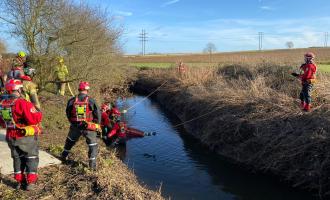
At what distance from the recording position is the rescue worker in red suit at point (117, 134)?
13266 mm

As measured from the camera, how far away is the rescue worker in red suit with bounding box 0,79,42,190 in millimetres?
6680

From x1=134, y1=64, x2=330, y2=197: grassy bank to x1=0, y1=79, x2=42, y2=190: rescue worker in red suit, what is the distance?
20.5ft

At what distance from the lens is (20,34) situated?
13.9 m

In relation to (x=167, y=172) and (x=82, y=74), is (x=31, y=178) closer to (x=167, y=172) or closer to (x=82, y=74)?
(x=167, y=172)

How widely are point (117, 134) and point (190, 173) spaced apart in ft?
10.3

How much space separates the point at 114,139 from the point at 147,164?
1730mm

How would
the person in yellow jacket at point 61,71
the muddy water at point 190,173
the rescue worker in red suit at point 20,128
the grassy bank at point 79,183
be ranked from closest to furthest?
the rescue worker in red suit at point 20,128, the grassy bank at point 79,183, the muddy water at point 190,173, the person in yellow jacket at point 61,71

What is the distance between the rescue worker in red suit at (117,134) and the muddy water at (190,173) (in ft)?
1.22

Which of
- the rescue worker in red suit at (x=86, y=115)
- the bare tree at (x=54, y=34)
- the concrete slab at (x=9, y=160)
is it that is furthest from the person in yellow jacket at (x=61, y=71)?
the rescue worker in red suit at (x=86, y=115)

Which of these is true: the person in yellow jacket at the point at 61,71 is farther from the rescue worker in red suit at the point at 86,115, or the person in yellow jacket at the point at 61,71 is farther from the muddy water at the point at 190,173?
the rescue worker in red suit at the point at 86,115

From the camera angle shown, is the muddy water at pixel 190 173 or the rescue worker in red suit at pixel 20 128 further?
the muddy water at pixel 190 173

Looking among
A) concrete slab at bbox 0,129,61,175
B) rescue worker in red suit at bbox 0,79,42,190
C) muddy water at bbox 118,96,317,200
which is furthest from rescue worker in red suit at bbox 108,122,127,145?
→ rescue worker in red suit at bbox 0,79,42,190

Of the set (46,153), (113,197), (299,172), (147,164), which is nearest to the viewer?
(113,197)

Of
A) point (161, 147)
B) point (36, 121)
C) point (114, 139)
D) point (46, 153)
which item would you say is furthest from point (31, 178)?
point (161, 147)
